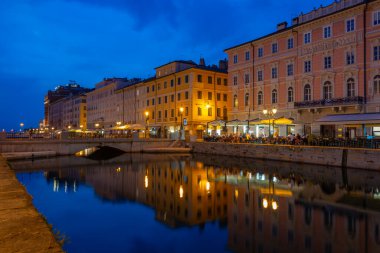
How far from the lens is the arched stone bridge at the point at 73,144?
135 ft

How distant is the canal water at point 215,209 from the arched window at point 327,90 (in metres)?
11.5

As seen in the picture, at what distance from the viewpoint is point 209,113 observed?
5875cm

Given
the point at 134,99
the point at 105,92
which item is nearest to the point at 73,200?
the point at 134,99

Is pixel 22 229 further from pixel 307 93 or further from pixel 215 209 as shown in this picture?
pixel 307 93

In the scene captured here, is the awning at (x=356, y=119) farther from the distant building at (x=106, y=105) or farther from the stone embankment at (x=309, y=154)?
the distant building at (x=106, y=105)

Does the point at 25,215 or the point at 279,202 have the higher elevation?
the point at 25,215

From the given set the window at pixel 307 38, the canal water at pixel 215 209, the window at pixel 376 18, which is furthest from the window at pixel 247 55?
the canal water at pixel 215 209

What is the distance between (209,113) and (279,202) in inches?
1617

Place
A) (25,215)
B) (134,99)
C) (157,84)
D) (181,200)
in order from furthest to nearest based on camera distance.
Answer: (134,99)
(157,84)
(181,200)
(25,215)

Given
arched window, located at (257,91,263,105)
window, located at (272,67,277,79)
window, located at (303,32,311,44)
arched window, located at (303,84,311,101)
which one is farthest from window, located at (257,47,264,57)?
arched window, located at (303,84,311,101)

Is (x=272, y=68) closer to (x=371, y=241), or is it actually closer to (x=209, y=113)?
(x=209, y=113)

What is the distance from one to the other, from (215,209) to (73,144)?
35.0 m

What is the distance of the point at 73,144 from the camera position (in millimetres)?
47188

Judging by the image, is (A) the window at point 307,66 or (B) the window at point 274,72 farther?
(B) the window at point 274,72
